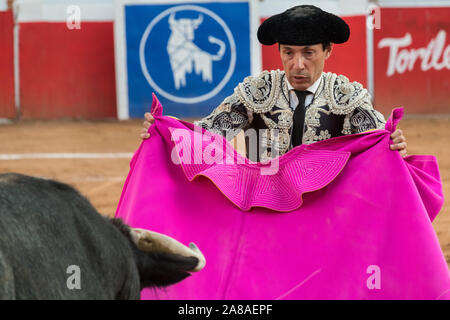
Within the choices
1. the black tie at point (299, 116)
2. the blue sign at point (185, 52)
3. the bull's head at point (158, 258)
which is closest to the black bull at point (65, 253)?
the bull's head at point (158, 258)

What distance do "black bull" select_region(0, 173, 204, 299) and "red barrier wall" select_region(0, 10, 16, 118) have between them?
7.66 meters

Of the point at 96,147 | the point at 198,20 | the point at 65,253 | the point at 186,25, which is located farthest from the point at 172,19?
the point at 65,253

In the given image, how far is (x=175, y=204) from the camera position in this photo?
8.02 ft

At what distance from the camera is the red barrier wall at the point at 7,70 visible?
878cm

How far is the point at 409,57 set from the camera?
8.95m

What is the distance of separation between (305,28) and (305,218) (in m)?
0.64

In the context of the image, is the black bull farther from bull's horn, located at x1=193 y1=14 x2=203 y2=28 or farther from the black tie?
bull's horn, located at x1=193 y1=14 x2=203 y2=28

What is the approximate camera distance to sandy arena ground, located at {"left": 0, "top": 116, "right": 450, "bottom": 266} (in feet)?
17.3

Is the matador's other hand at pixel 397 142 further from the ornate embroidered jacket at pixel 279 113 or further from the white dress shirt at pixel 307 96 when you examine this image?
the white dress shirt at pixel 307 96

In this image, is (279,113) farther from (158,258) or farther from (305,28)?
(158,258)

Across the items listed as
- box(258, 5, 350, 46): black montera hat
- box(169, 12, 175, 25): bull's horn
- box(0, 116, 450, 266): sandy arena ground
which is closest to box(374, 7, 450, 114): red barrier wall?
box(0, 116, 450, 266): sandy arena ground
